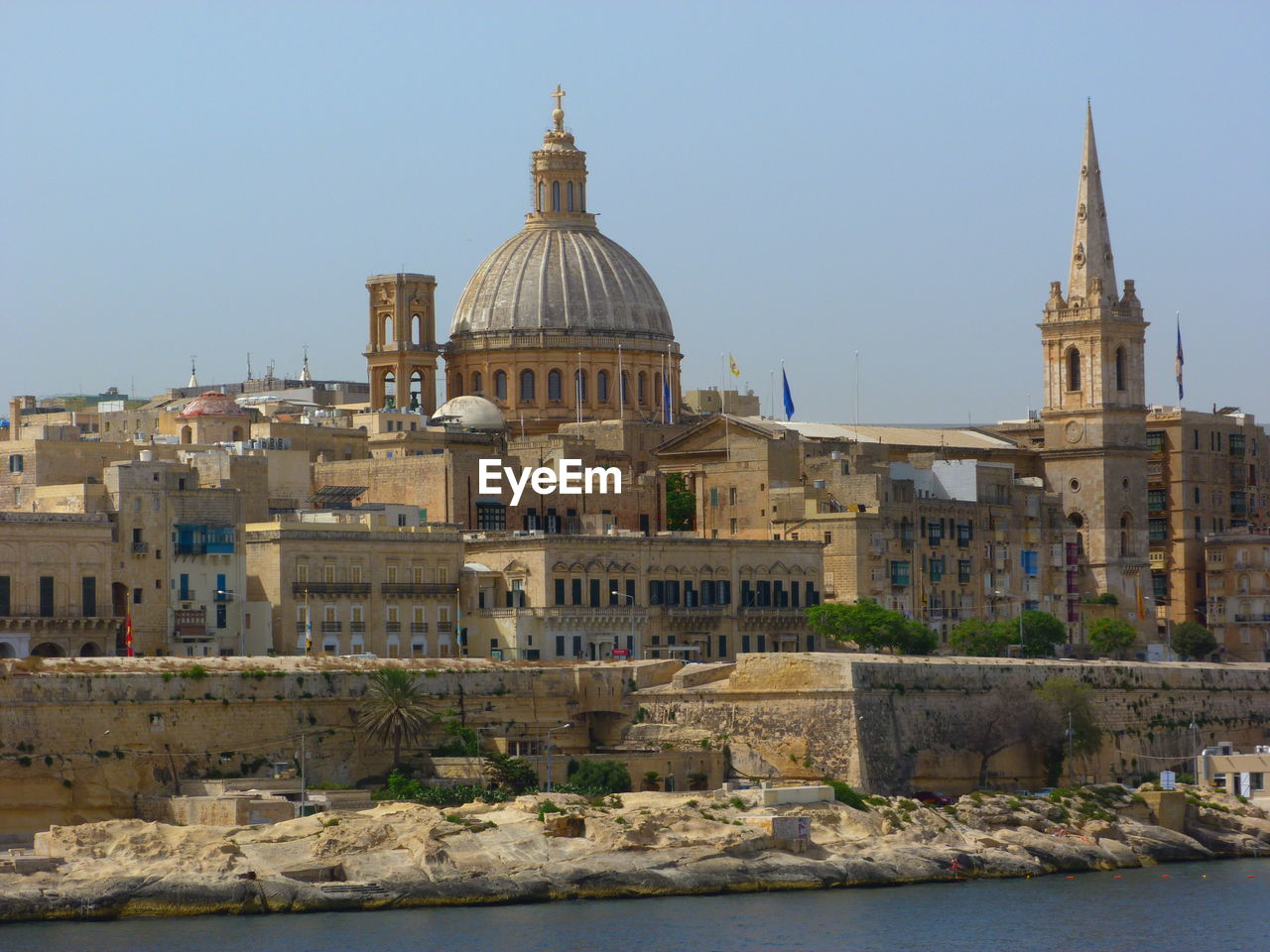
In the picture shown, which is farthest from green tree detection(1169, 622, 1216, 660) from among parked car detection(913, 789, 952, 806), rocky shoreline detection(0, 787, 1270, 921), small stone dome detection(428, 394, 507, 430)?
rocky shoreline detection(0, 787, 1270, 921)

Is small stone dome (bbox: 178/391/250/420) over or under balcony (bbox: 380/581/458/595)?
over

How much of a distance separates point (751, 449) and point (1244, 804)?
78.0 ft

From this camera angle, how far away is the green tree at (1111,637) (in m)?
94.2

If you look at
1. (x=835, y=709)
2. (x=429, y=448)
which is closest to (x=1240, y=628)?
(x=429, y=448)

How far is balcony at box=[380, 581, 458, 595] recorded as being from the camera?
75.9m

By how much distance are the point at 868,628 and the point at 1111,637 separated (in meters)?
14.0

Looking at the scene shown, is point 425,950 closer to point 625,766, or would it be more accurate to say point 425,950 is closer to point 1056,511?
point 625,766

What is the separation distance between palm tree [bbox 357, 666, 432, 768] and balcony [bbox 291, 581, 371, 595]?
25.3 feet

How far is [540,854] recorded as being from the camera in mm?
60000

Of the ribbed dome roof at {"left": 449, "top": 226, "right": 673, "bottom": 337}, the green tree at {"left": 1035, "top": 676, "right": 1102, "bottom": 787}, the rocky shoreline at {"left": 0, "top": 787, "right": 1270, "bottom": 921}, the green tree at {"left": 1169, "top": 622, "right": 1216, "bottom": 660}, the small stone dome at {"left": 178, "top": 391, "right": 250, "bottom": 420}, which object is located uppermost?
the ribbed dome roof at {"left": 449, "top": 226, "right": 673, "bottom": 337}

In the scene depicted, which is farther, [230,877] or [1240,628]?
[1240,628]

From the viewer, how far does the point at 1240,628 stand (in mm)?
101125

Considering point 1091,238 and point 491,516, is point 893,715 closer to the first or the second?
point 491,516

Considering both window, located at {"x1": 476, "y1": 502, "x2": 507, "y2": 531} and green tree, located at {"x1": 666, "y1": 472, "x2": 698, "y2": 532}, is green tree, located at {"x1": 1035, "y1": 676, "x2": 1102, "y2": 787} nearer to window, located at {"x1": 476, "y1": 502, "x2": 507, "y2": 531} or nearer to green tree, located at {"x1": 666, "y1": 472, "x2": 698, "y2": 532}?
window, located at {"x1": 476, "y1": 502, "x2": 507, "y2": 531}
